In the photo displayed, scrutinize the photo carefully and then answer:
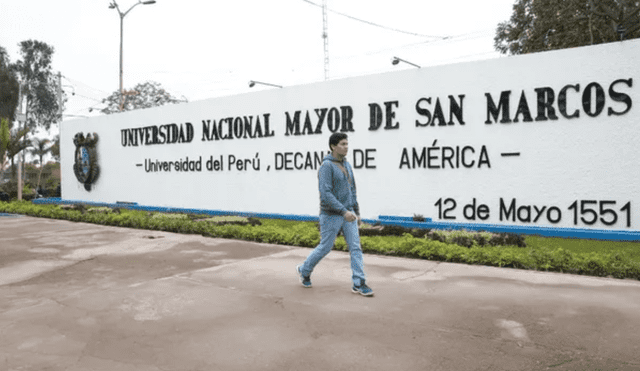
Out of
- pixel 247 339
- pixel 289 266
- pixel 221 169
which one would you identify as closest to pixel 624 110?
pixel 289 266

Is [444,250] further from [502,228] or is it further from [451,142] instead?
[451,142]

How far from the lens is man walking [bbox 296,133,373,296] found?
5.36m

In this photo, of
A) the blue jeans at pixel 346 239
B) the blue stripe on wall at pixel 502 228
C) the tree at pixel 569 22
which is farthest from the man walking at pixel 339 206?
the tree at pixel 569 22

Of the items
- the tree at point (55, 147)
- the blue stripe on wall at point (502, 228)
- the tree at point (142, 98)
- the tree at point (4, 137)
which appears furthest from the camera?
the tree at point (55, 147)

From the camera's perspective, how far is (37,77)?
169 feet

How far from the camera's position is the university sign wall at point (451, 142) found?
9.04 metres

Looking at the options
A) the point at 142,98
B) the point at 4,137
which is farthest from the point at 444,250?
the point at 142,98

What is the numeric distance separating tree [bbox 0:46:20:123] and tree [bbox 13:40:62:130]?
1.89 meters

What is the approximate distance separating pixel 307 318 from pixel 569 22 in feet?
76.4

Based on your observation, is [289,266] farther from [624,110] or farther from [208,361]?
[624,110]

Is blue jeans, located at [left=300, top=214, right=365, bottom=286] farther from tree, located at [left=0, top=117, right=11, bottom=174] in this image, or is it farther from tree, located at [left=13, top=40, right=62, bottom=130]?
tree, located at [left=13, top=40, right=62, bottom=130]

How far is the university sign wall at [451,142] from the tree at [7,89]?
40.0m

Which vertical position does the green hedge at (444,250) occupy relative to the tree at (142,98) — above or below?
below

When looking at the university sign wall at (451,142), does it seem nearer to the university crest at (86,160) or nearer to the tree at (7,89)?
the university crest at (86,160)
